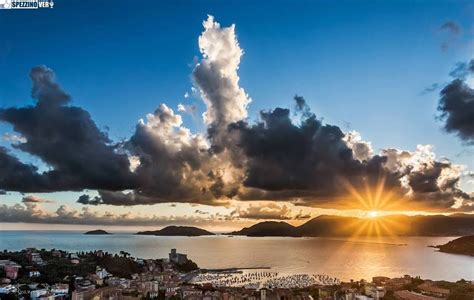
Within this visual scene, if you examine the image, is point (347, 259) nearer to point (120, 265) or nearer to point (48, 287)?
point (120, 265)

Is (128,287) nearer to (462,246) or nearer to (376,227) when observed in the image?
(462,246)

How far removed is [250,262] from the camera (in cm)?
1653

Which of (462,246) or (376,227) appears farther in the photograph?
(376,227)

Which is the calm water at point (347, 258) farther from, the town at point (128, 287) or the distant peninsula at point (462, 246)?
the town at point (128, 287)

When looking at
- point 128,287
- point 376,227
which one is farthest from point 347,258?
point 128,287

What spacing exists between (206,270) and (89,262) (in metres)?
4.39

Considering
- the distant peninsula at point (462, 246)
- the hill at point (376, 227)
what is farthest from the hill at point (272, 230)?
the distant peninsula at point (462, 246)

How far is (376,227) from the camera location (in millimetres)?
19312

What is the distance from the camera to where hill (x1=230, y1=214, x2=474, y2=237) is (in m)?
15.8

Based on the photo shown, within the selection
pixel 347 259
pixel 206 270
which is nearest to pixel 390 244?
pixel 347 259

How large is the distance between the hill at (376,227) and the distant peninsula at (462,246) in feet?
1.54

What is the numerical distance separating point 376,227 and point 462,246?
14.5 ft

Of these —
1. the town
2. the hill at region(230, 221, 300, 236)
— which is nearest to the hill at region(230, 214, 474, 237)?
the hill at region(230, 221, 300, 236)

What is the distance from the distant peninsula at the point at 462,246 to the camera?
15.0m
